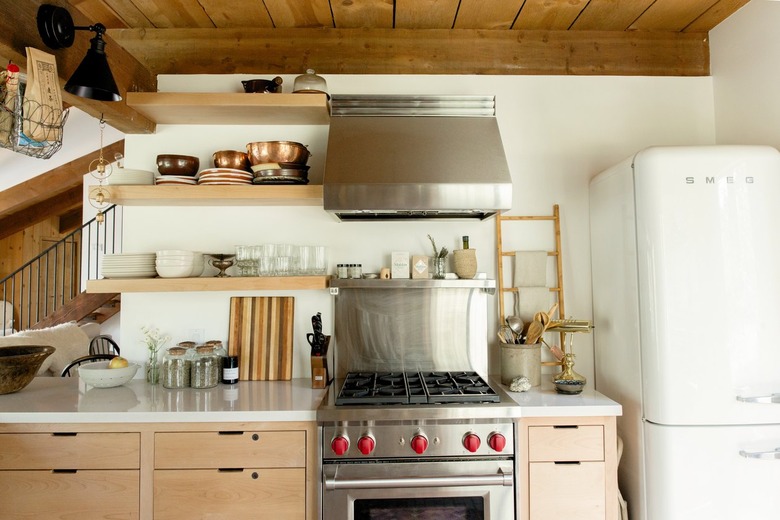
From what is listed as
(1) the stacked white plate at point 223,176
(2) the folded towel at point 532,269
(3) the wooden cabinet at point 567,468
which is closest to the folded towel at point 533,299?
(2) the folded towel at point 532,269

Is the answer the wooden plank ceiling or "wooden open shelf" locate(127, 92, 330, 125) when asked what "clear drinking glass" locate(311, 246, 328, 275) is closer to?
"wooden open shelf" locate(127, 92, 330, 125)

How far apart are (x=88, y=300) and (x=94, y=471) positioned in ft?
14.2

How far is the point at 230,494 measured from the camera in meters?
1.89

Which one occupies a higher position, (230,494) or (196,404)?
(196,404)

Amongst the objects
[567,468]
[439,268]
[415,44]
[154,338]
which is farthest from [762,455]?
[154,338]

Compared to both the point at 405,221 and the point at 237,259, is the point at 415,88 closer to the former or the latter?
the point at 405,221

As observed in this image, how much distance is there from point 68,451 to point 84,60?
155 cm

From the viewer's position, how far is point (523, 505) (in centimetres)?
193

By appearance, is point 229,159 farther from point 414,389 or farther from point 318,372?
point 414,389

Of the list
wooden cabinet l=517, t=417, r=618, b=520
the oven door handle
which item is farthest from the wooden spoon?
the oven door handle

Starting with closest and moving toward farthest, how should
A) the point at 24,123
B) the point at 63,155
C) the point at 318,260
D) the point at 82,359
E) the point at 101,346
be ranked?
the point at 24,123, the point at 318,260, the point at 82,359, the point at 63,155, the point at 101,346

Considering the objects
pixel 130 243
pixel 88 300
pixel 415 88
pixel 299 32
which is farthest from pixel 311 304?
pixel 88 300

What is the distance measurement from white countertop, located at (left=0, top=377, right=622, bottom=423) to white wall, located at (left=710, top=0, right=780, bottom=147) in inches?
61.1

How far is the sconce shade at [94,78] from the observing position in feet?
5.96
